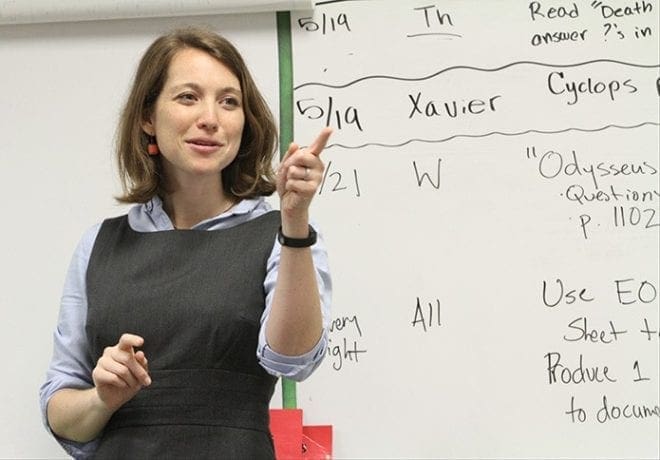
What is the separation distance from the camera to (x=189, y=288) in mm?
1009

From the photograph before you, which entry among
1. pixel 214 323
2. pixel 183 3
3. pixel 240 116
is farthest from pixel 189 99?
pixel 183 3

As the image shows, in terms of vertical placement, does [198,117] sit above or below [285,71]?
below

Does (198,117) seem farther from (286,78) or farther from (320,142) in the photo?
(286,78)

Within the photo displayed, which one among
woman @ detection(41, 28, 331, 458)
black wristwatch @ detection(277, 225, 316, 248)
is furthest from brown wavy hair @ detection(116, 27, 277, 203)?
black wristwatch @ detection(277, 225, 316, 248)

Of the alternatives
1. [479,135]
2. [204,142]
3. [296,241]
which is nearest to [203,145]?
[204,142]

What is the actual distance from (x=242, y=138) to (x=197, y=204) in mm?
110

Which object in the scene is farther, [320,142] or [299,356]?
[299,356]

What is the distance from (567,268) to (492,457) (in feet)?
1.27

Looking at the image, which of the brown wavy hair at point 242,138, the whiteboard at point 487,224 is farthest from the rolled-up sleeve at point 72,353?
the whiteboard at point 487,224

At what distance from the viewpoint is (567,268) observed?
1.56 metres

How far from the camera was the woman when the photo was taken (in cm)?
92

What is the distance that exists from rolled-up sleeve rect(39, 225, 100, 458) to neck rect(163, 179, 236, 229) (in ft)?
0.47

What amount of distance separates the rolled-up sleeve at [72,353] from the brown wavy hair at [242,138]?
0.45 feet

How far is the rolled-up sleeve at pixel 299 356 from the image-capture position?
914 mm
